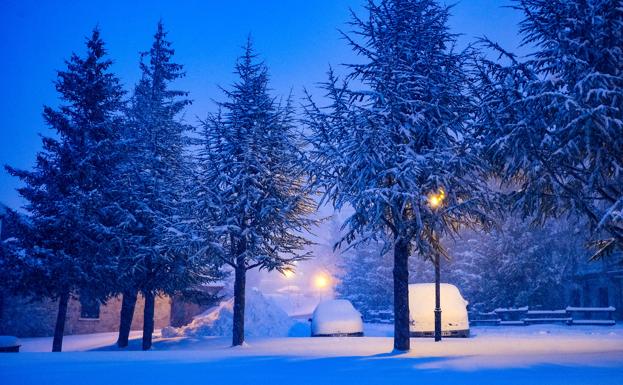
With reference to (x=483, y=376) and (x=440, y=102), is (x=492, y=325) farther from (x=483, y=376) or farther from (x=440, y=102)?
(x=483, y=376)

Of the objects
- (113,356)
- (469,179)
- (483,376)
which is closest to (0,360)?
(113,356)

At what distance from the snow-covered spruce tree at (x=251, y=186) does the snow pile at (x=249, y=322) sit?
953cm

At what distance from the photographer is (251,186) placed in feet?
56.2

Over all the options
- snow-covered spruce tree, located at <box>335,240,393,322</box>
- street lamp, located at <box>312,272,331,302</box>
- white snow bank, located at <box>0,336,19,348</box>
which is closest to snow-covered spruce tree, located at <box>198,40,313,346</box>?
white snow bank, located at <box>0,336,19,348</box>

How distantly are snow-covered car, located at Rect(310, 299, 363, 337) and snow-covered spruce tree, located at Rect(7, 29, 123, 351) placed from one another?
8.38m

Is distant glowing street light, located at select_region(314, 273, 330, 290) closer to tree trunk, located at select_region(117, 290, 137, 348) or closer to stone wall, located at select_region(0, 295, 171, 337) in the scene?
stone wall, located at select_region(0, 295, 171, 337)

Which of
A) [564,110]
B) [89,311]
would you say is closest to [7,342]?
[89,311]

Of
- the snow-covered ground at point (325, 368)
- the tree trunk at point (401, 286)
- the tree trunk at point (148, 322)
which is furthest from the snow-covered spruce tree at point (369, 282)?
the snow-covered ground at point (325, 368)

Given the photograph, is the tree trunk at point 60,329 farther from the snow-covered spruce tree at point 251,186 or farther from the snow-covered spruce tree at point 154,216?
the snow-covered spruce tree at point 251,186

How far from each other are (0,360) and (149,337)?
28.9ft

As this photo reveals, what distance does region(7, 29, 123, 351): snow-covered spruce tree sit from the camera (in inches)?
714

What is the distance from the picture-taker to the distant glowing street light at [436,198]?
12590mm

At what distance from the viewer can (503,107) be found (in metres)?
11.8

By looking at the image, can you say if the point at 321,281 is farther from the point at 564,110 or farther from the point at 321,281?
the point at 564,110
